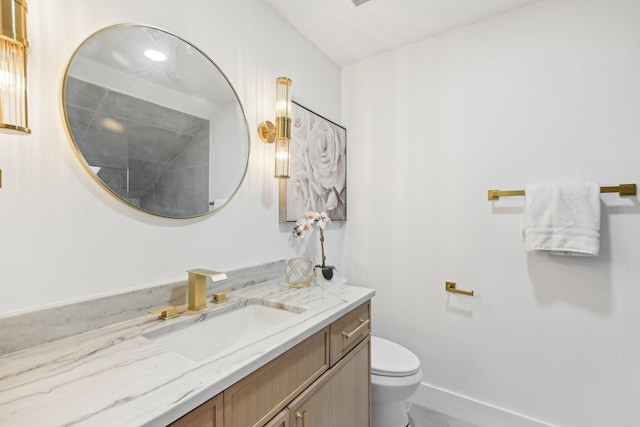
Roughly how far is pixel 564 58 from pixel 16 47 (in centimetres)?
222

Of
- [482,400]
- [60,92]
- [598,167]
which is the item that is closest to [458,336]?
[482,400]

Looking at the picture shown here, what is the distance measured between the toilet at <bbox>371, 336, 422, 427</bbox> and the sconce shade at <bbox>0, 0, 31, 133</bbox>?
168 centimetres

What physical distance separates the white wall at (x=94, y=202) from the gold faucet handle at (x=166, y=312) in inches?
4.3

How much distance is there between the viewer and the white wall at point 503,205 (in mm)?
1411

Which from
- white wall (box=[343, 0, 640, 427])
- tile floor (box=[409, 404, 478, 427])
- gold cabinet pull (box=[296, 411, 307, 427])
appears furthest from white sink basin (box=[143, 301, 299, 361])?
tile floor (box=[409, 404, 478, 427])

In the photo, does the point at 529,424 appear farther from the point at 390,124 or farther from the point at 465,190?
the point at 390,124

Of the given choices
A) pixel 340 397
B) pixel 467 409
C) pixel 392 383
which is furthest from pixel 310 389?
pixel 467 409

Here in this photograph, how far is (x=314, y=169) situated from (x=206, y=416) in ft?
4.77

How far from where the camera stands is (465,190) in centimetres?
179

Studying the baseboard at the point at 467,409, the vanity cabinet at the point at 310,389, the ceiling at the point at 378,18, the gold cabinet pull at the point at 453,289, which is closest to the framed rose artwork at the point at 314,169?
the ceiling at the point at 378,18

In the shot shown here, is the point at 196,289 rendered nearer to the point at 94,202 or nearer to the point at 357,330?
the point at 94,202

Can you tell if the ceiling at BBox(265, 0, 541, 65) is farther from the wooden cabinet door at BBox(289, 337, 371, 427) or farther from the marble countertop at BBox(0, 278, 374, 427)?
the wooden cabinet door at BBox(289, 337, 371, 427)

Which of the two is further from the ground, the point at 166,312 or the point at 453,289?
the point at 166,312

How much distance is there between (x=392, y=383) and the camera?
4.85 feet
